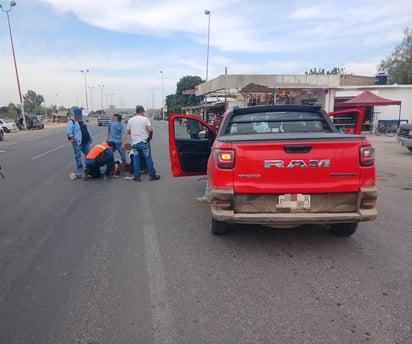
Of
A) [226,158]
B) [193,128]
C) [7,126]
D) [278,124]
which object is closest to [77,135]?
[193,128]

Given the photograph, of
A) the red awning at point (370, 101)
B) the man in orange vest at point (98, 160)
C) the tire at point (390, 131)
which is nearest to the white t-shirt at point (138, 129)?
the man in orange vest at point (98, 160)

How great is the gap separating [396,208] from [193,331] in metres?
4.83

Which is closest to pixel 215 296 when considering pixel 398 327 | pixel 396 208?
pixel 398 327

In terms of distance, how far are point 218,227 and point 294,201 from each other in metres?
1.10

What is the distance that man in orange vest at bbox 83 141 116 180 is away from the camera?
28.3 ft

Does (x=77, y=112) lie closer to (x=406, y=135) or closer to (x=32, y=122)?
(x=406, y=135)

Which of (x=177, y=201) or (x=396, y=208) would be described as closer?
(x=396, y=208)

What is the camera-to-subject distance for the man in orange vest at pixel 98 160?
8617 mm

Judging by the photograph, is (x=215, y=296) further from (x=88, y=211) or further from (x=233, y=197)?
(x=88, y=211)

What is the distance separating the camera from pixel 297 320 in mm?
2836

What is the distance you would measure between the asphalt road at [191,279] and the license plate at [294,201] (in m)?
0.59

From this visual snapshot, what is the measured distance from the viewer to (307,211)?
12.9ft

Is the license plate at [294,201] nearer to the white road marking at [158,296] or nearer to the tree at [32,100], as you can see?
the white road marking at [158,296]

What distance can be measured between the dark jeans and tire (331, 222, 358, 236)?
5.83 m
